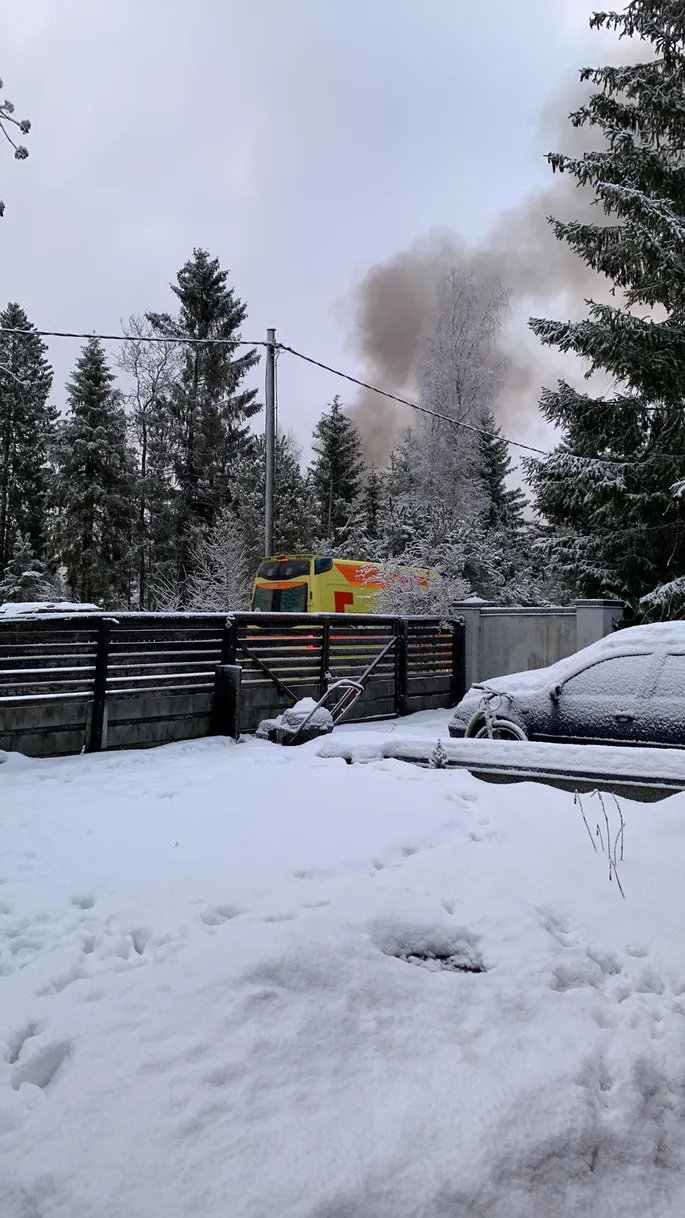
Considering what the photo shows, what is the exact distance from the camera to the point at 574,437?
629 inches

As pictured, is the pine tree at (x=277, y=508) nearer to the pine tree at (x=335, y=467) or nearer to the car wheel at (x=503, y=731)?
the pine tree at (x=335, y=467)

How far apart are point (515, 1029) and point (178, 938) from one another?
1435 mm

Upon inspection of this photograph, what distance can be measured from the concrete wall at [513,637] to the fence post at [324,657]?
3973 mm

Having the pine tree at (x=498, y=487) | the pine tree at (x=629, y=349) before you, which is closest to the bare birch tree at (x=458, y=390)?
the pine tree at (x=498, y=487)

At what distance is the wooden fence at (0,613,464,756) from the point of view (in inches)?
309

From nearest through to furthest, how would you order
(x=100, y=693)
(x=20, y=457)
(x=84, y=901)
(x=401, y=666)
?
(x=84, y=901) → (x=100, y=693) → (x=401, y=666) → (x=20, y=457)

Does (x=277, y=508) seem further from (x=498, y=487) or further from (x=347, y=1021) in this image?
(x=347, y=1021)

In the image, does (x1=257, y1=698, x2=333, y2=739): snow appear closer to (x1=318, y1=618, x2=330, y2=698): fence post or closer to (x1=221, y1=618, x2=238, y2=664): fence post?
(x1=221, y1=618, x2=238, y2=664): fence post

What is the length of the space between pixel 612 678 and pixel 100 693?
210 inches

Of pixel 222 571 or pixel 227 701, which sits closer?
pixel 227 701

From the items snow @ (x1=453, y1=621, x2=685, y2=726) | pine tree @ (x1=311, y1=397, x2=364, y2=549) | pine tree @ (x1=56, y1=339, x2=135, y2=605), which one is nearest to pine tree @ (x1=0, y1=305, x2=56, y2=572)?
pine tree @ (x1=56, y1=339, x2=135, y2=605)

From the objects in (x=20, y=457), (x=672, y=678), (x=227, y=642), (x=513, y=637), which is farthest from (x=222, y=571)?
(x=672, y=678)

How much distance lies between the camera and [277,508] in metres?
Answer: 32.8

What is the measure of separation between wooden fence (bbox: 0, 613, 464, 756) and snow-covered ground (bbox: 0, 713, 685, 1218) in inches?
130
